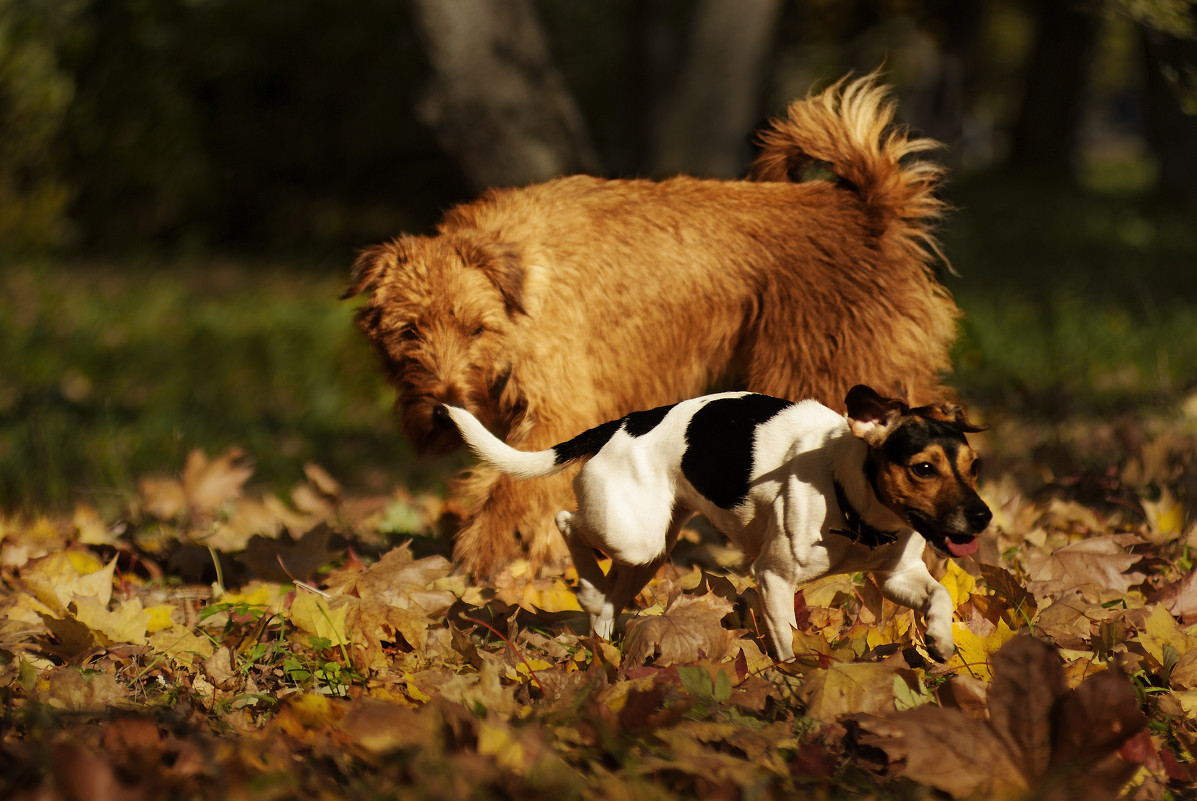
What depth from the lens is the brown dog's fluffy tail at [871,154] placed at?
3.82 m

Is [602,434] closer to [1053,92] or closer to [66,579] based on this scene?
[66,579]

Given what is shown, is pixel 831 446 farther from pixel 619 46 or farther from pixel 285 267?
pixel 619 46

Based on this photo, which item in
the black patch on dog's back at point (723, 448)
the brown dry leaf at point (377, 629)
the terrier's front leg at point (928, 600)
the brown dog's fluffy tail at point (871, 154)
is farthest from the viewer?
the brown dog's fluffy tail at point (871, 154)

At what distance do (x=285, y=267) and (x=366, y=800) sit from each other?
10784mm

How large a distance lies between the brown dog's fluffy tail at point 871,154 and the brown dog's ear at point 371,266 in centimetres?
150

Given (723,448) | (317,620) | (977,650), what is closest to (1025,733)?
(977,650)

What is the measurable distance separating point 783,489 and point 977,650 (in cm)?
58

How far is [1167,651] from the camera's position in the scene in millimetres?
2445

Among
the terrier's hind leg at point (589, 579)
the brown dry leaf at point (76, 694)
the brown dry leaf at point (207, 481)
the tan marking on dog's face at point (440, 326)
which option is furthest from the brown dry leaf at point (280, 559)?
the terrier's hind leg at point (589, 579)

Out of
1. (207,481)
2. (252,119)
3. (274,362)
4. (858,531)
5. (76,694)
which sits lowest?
(274,362)

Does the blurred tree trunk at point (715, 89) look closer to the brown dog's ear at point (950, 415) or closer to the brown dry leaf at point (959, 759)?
the brown dog's ear at point (950, 415)

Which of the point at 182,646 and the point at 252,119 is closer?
the point at 182,646

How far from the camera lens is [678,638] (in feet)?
8.38

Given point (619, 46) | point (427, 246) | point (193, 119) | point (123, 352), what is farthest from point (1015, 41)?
point (427, 246)
